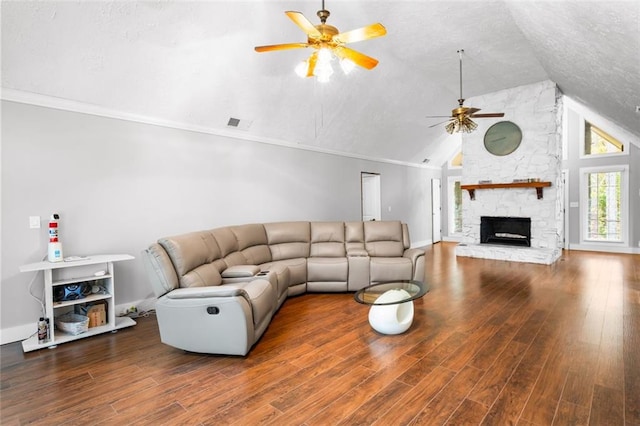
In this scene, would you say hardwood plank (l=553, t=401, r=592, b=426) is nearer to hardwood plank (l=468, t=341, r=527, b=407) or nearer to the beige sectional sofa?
hardwood plank (l=468, t=341, r=527, b=407)

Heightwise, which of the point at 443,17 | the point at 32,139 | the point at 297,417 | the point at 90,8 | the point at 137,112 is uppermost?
the point at 443,17

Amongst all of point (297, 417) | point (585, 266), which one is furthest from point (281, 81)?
point (585, 266)

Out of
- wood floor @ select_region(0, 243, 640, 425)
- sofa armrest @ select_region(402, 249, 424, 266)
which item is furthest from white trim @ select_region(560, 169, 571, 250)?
sofa armrest @ select_region(402, 249, 424, 266)

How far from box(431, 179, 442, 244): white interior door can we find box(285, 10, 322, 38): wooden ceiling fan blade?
8.51m

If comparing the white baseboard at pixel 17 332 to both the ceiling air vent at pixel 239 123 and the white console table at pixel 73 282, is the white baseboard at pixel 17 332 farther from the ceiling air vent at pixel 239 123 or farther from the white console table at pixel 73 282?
the ceiling air vent at pixel 239 123

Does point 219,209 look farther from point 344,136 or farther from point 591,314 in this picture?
point 591,314

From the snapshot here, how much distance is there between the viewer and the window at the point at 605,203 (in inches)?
Answer: 299

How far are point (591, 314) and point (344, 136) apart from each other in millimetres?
4700

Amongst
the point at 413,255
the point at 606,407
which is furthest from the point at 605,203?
the point at 606,407

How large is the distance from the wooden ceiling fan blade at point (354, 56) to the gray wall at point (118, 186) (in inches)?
102

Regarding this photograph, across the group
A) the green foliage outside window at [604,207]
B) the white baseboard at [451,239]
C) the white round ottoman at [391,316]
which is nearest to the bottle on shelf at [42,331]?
the white round ottoman at [391,316]

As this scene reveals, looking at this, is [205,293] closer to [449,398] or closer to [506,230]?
[449,398]

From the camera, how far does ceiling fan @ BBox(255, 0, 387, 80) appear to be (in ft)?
8.06

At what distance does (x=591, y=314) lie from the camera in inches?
144
